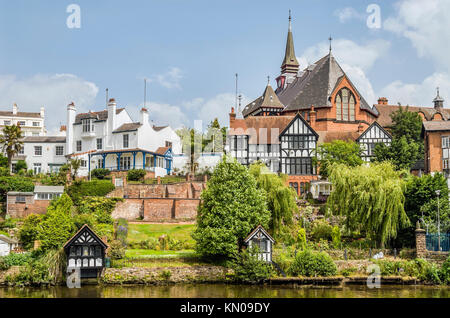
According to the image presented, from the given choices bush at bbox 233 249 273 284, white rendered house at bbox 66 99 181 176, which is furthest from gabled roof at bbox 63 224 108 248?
white rendered house at bbox 66 99 181 176

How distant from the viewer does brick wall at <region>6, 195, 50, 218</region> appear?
41.4 m

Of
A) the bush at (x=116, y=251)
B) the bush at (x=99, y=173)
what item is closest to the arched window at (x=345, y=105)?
the bush at (x=99, y=173)

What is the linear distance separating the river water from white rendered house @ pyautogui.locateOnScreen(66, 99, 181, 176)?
1080 inches

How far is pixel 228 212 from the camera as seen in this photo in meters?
32.8

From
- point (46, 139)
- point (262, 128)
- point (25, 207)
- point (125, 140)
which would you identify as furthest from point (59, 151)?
point (262, 128)

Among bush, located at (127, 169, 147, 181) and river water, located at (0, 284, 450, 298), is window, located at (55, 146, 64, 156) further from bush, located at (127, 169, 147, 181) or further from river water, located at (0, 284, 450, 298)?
river water, located at (0, 284, 450, 298)

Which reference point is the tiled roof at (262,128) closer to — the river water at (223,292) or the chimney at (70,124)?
the chimney at (70,124)

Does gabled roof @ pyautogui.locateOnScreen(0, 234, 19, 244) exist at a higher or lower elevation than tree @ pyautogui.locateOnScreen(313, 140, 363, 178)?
lower

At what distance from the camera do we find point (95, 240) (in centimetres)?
3109

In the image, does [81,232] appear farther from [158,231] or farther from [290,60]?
[290,60]
